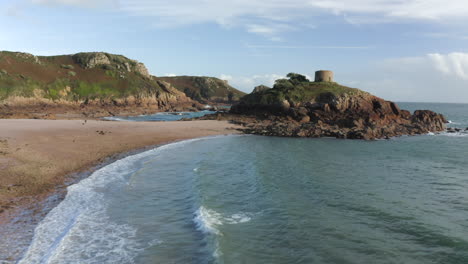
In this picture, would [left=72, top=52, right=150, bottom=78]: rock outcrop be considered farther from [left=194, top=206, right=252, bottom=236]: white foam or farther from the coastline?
[left=194, top=206, right=252, bottom=236]: white foam

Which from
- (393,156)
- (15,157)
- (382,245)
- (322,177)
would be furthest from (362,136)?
(15,157)

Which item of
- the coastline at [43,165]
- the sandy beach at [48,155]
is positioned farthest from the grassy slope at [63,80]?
the coastline at [43,165]

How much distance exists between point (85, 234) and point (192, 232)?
4135 mm

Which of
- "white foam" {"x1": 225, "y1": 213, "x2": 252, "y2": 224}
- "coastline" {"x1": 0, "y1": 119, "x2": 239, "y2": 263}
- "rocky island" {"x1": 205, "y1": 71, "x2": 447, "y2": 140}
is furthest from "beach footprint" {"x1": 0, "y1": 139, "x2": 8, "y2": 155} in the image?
"rocky island" {"x1": 205, "y1": 71, "x2": 447, "y2": 140}

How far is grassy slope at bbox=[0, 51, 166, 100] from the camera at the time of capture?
253 ft

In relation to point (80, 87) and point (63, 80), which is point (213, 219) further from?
point (63, 80)

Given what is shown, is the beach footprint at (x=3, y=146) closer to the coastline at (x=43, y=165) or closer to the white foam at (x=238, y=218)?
the coastline at (x=43, y=165)

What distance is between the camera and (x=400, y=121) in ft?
189

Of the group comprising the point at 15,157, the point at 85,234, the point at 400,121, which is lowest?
the point at 85,234

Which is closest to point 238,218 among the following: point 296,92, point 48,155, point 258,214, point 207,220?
point 258,214

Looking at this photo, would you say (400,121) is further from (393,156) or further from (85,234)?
(85,234)

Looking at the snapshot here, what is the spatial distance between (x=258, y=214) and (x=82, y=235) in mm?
7470

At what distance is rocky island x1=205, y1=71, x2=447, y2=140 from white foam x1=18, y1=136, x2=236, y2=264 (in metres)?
34.8

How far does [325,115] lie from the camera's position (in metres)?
56.6
